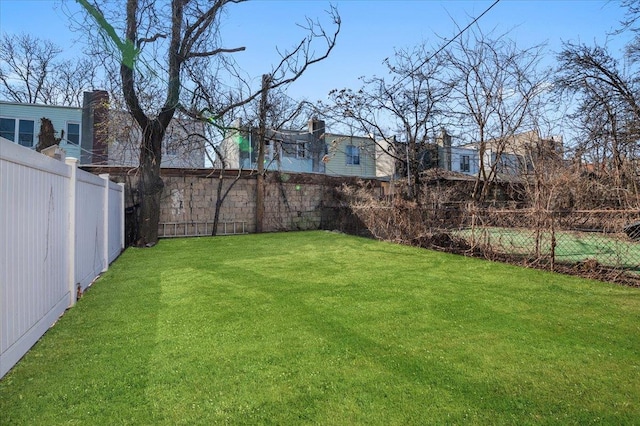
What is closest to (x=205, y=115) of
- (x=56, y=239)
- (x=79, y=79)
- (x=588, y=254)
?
(x=56, y=239)

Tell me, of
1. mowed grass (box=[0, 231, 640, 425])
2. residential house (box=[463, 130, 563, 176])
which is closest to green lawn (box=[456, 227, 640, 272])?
mowed grass (box=[0, 231, 640, 425])

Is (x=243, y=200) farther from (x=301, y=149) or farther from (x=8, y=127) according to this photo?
(x=8, y=127)

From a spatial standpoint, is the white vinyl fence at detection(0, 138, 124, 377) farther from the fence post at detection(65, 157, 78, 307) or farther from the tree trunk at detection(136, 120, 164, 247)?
the tree trunk at detection(136, 120, 164, 247)

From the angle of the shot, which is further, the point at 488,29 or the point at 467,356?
the point at 488,29

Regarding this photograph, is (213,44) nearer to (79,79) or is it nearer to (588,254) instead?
(588,254)

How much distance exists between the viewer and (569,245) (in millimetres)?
6801

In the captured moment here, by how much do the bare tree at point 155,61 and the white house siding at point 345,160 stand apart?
36.8ft

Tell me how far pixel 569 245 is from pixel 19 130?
67.9ft

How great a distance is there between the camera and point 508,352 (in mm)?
2654

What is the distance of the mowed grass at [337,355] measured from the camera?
75.5 inches

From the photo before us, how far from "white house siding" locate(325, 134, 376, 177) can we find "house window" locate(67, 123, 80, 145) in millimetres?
12631

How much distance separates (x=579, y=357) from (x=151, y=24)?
10802 millimetres

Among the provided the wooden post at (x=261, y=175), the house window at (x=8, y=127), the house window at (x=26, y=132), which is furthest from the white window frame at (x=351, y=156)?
the house window at (x=8, y=127)

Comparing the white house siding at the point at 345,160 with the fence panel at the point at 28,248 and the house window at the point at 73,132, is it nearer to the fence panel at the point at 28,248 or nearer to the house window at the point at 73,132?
the house window at the point at 73,132
